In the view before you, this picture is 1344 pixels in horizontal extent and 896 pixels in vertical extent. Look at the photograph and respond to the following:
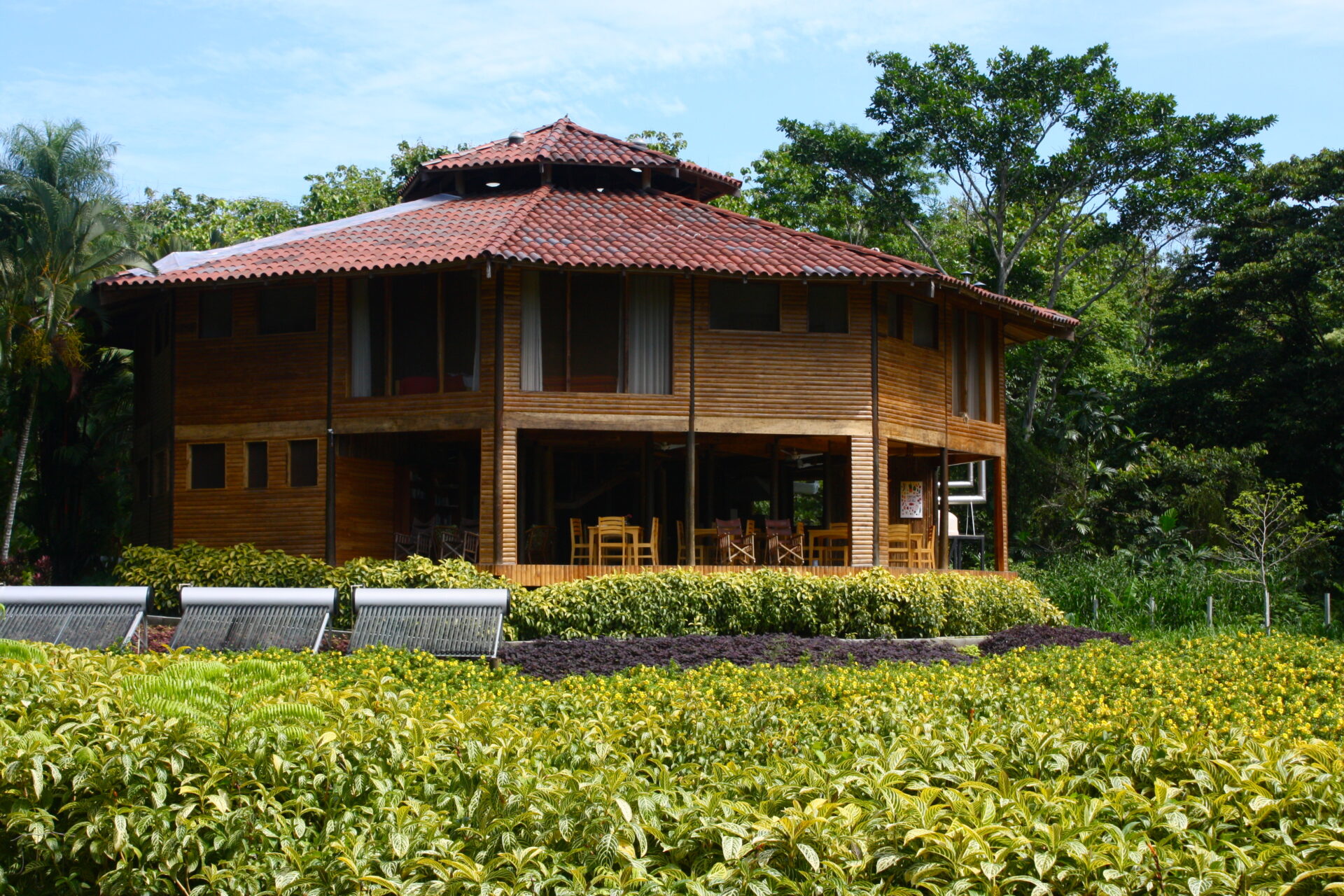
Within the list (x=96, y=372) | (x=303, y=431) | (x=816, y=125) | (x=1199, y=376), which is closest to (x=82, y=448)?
(x=96, y=372)

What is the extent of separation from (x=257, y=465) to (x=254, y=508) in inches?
28.6

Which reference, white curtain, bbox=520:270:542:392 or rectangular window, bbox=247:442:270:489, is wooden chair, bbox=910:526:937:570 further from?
rectangular window, bbox=247:442:270:489

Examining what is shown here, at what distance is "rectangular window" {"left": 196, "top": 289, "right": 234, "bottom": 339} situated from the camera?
74.8ft

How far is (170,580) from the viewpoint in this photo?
67.7 ft

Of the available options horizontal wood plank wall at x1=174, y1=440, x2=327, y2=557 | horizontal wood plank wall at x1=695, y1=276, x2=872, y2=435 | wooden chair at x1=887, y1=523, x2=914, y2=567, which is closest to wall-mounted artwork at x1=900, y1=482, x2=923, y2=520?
wooden chair at x1=887, y1=523, x2=914, y2=567

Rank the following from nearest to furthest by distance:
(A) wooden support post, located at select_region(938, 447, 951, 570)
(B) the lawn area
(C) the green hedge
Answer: (B) the lawn area, (C) the green hedge, (A) wooden support post, located at select_region(938, 447, 951, 570)

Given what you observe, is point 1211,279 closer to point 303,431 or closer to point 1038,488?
point 1038,488

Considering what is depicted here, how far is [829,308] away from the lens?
22312mm

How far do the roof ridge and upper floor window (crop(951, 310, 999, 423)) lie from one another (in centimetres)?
737

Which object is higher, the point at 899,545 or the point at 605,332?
the point at 605,332

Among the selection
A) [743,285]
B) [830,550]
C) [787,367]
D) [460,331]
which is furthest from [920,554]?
[460,331]

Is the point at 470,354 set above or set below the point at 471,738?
above

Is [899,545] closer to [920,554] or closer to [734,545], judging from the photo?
[920,554]

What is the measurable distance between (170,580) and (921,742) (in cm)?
1673
